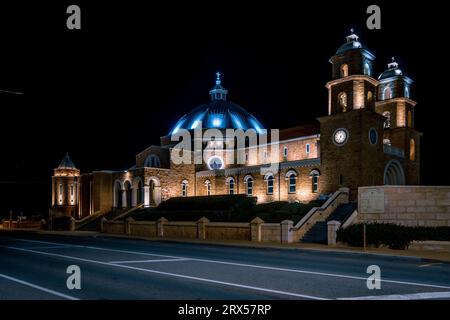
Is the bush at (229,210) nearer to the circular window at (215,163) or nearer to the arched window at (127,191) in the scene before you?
the arched window at (127,191)

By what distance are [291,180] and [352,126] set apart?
8.02 meters

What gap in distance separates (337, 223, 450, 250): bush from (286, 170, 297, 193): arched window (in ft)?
61.1

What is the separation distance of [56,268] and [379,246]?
49.5 feet

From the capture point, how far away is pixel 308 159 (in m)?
40.4

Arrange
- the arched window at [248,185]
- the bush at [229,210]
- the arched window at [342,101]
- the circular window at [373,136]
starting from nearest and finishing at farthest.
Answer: the bush at [229,210] < the circular window at [373,136] < the arched window at [342,101] < the arched window at [248,185]

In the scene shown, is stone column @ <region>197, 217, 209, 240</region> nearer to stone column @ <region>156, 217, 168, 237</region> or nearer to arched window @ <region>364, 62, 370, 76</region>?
stone column @ <region>156, 217, 168, 237</region>

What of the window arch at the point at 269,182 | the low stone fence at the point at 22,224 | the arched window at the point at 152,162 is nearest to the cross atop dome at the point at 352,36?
the window arch at the point at 269,182

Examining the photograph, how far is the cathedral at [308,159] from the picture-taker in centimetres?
3744

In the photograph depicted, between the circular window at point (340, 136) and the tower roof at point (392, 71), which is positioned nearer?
the circular window at point (340, 136)

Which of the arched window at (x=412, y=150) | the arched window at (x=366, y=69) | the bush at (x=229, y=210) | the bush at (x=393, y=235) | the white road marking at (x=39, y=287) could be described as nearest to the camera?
the white road marking at (x=39, y=287)

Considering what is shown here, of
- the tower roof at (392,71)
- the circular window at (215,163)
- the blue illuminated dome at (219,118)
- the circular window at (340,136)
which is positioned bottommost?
the circular window at (215,163)

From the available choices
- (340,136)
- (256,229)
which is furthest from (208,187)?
(256,229)

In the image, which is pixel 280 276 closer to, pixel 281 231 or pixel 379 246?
pixel 379 246
